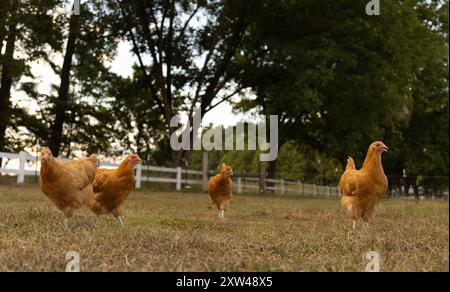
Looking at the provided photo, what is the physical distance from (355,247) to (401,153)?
108ft

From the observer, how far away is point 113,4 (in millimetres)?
21094

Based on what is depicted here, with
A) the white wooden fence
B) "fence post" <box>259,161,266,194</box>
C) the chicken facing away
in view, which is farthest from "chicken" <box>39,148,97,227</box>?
"fence post" <box>259,161,266,194</box>

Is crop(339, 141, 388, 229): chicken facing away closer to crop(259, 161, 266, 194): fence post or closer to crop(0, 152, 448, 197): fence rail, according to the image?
crop(0, 152, 448, 197): fence rail

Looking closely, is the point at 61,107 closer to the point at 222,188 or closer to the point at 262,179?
the point at 262,179

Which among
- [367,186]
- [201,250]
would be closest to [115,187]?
[201,250]

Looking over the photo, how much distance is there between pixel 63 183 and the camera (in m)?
5.21

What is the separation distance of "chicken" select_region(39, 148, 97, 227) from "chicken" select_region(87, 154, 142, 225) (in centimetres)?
40

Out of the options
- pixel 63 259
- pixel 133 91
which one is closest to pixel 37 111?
pixel 133 91

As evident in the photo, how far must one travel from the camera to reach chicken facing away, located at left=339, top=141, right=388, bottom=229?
5.95 m

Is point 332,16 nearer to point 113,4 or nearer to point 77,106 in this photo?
point 113,4

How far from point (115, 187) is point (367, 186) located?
309 cm

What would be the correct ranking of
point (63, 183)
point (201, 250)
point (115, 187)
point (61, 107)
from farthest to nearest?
point (61, 107)
point (115, 187)
point (63, 183)
point (201, 250)

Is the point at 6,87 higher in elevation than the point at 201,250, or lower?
higher
